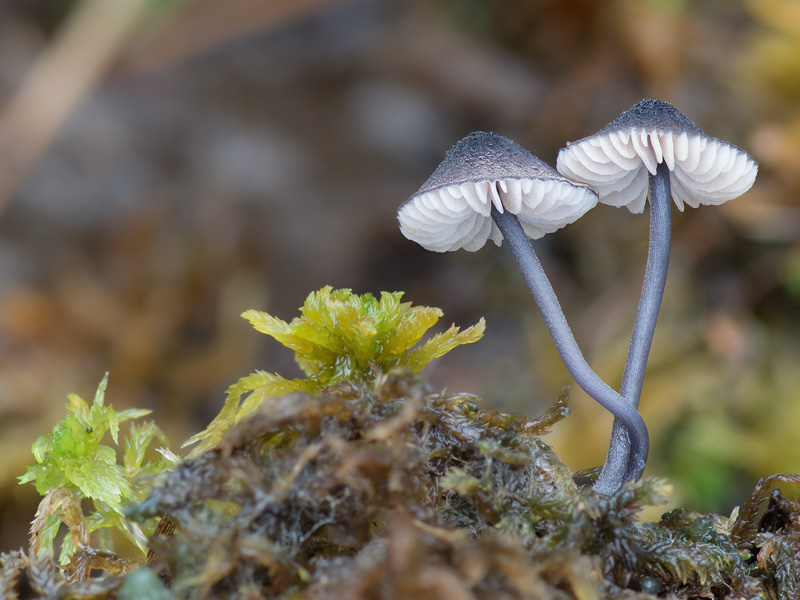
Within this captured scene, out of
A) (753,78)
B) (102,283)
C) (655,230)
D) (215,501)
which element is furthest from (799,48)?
(102,283)

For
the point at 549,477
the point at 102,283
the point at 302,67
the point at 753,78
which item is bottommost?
the point at 549,477

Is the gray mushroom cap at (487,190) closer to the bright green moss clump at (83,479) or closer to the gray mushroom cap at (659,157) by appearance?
the gray mushroom cap at (659,157)

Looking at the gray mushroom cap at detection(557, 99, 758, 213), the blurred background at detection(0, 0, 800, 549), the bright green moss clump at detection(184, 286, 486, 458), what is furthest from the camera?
the blurred background at detection(0, 0, 800, 549)

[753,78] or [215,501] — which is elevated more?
[753,78]

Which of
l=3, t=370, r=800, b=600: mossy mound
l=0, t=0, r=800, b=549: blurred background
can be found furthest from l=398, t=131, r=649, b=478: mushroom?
l=0, t=0, r=800, b=549: blurred background

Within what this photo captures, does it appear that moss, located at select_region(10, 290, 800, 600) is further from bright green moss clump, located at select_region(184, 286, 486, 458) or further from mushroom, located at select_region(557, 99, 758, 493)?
mushroom, located at select_region(557, 99, 758, 493)

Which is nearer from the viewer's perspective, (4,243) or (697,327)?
(697,327)

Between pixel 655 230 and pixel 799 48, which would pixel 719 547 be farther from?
pixel 799 48
